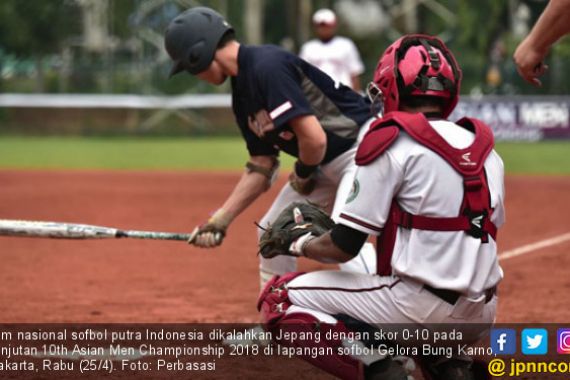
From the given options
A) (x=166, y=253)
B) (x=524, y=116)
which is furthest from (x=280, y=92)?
(x=524, y=116)

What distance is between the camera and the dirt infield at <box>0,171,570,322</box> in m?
7.23

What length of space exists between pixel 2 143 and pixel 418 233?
70.6 ft

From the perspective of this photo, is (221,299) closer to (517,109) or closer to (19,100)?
(517,109)

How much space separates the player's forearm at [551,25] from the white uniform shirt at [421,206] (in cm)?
86

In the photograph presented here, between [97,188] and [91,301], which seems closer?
[91,301]

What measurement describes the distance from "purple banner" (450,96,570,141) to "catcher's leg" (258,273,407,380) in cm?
1850

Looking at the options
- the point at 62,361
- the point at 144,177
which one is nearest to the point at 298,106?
the point at 62,361

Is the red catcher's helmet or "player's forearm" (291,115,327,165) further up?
the red catcher's helmet

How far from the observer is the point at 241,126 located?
618 centimetres

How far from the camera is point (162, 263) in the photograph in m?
9.36

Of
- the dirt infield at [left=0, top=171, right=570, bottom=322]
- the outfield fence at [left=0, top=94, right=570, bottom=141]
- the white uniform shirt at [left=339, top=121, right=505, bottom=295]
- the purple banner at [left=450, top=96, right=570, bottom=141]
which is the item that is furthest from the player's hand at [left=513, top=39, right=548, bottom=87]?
the purple banner at [left=450, top=96, right=570, bottom=141]

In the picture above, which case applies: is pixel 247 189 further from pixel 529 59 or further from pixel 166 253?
pixel 166 253

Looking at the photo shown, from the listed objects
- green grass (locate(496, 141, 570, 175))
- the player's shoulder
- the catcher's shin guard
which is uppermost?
the player's shoulder

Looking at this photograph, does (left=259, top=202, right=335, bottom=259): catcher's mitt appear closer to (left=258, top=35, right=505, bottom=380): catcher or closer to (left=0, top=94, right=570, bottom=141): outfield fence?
(left=258, top=35, right=505, bottom=380): catcher
